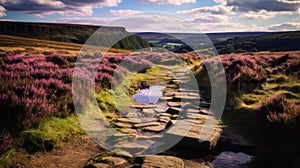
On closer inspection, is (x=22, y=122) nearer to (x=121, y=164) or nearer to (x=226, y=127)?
(x=121, y=164)

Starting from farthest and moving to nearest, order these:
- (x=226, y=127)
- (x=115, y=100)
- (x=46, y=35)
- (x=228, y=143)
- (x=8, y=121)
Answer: (x=46, y=35)
(x=115, y=100)
(x=226, y=127)
(x=228, y=143)
(x=8, y=121)

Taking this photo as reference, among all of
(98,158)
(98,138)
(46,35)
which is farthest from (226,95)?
(46,35)

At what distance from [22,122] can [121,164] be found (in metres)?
2.41

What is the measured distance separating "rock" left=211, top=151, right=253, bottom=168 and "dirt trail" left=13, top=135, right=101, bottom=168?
271 cm

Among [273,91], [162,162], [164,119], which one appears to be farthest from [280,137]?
[273,91]

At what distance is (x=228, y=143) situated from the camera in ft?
21.3

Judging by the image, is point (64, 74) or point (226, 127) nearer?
point (226, 127)

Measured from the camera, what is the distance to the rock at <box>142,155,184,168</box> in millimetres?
4875

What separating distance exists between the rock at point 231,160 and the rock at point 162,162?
0.79 meters

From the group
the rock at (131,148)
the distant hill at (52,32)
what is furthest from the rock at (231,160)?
the distant hill at (52,32)

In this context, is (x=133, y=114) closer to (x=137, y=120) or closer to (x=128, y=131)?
(x=137, y=120)

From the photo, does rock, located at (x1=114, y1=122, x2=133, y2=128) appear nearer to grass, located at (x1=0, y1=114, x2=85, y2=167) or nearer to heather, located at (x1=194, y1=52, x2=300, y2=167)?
grass, located at (x1=0, y1=114, x2=85, y2=167)

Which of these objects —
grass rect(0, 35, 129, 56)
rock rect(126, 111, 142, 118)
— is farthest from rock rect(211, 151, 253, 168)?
grass rect(0, 35, 129, 56)

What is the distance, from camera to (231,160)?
551cm
